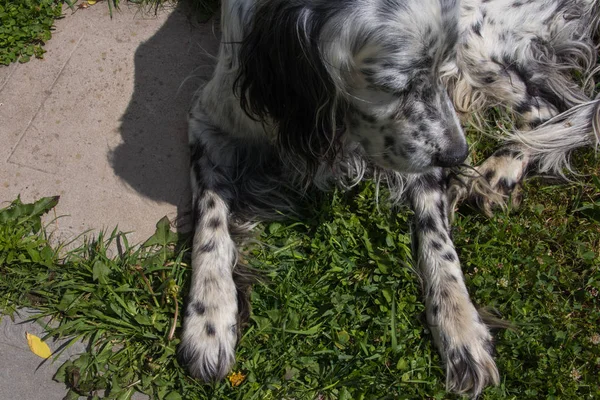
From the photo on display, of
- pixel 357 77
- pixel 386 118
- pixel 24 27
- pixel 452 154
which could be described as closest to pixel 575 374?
pixel 452 154

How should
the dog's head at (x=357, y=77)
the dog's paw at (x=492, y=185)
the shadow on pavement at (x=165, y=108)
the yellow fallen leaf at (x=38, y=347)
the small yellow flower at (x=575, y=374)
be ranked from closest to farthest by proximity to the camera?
the dog's head at (x=357, y=77), the small yellow flower at (x=575, y=374), the yellow fallen leaf at (x=38, y=347), the dog's paw at (x=492, y=185), the shadow on pavement at (x=165, y=108)

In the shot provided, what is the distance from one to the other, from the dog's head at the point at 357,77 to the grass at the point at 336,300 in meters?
0.51

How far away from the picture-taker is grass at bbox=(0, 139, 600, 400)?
2.61 meters

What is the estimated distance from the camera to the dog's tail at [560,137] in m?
3.06

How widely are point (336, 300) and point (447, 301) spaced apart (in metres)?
0.44

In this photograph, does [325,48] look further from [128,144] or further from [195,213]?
[128,144]

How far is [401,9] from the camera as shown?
7.36 feet

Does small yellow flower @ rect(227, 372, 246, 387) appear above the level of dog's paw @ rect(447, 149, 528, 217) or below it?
below

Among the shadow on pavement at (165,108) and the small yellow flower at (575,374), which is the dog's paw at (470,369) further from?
Answer: the shadow on pavement at (165,108)

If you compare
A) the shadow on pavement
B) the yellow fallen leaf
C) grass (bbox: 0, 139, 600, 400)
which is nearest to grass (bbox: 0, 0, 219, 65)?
the shadow on pavement

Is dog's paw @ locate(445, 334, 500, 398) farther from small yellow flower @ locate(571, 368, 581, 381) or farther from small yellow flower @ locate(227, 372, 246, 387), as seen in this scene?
small yellow flower @ locate(227, 372, 246, 387)

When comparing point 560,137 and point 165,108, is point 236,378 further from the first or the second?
point 560,137

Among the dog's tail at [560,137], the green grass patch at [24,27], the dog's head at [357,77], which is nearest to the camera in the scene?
the dog's head at [357,77]

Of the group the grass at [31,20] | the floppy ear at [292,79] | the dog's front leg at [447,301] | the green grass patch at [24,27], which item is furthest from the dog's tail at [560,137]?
the green grass patch at [24,27]
